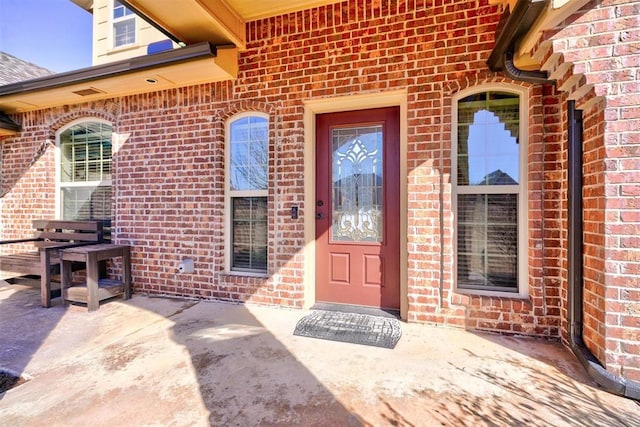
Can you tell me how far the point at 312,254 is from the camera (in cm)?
362

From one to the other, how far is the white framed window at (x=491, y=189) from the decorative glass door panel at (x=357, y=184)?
79cm

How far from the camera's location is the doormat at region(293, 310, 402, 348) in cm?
271

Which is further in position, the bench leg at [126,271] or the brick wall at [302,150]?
the bench leg at [126,271]

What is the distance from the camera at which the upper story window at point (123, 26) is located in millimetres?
6152

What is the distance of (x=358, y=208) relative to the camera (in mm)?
3514

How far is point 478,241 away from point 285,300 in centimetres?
212

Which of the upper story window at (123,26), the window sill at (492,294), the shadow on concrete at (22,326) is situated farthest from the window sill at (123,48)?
the window sill at (492,294)

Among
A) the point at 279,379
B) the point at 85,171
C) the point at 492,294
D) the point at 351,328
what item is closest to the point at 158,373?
the point at 279,379

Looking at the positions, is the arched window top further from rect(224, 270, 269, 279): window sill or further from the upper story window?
the upper story window

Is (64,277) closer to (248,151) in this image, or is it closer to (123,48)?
(248,151)

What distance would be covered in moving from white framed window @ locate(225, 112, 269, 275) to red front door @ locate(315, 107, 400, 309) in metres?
0.70

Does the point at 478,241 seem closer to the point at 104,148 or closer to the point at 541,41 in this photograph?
the point at 541,41

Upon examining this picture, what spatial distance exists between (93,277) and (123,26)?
5283mm

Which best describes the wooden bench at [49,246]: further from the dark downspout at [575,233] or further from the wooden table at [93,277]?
the dark downspout at [575,233]
